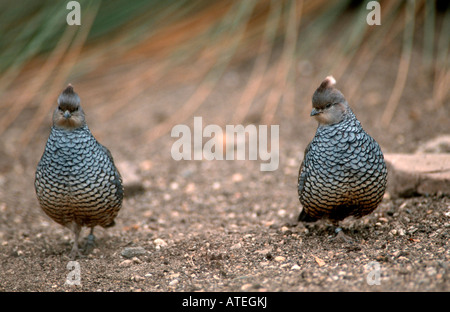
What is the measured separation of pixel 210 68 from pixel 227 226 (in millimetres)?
1870

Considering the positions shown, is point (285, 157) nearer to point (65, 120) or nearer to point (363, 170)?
point (363, 170)

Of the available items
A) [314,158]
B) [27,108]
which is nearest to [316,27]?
[314,158]

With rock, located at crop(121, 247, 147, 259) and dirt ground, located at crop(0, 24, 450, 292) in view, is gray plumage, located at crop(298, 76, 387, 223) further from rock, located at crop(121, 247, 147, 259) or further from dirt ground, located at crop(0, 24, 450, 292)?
rock, located at crop(121, 247, 147, 259)

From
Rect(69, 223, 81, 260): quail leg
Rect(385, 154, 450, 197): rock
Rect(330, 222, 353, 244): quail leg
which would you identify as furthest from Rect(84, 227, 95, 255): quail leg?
Rect(385, 154, 450, 197): rock

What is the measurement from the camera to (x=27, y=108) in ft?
24.7

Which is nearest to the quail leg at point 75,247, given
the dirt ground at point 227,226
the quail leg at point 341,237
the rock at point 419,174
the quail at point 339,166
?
the dirt ground at point 227,226

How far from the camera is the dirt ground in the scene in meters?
3.74

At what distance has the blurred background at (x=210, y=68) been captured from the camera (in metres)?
5.57

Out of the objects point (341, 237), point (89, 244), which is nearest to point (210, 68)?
point (89, 244)

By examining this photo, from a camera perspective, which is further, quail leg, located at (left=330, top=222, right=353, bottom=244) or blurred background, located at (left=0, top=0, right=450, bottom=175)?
blurred background, located at (left=0, top=0, right=450, bottom=175)

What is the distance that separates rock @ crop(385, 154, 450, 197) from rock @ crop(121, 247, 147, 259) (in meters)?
2.18

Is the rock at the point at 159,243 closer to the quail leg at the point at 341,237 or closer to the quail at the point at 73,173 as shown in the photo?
the quail at the point at 73,173

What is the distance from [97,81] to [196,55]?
3.83ft

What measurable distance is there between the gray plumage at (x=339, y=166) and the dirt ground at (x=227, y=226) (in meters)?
0.29
